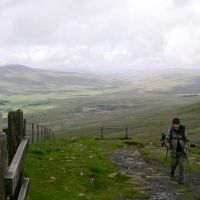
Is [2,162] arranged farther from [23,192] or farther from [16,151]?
[23,192]

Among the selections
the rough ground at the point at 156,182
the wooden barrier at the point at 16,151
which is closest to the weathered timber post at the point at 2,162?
the wooden barrier at the point at 16,151

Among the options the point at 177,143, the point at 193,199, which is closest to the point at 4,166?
the point at 193,199

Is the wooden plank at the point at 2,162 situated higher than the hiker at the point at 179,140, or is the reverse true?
the wooden plank at the point at 2,162

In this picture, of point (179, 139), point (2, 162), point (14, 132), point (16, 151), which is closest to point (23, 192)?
point (16, 151)

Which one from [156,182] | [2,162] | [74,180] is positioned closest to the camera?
[2,162]

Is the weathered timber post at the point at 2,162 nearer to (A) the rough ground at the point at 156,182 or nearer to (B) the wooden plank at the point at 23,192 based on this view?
(B) the wooden plank at the point at 23,192

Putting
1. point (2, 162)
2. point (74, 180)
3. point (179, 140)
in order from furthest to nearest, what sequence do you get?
point (179, 140) < point (74, 180) < point (2, 162)

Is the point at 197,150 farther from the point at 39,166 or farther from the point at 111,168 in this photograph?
the point at 39,166

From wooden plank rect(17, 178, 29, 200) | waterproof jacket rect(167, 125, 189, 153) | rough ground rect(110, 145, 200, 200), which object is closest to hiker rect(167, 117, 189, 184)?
waterproof jacket rect(167, 125, 189, 153)

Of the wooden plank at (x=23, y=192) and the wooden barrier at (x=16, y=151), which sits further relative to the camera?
the wooden plank at (x=23, y=192)

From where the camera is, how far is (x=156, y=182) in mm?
20094

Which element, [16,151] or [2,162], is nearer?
[2,162]

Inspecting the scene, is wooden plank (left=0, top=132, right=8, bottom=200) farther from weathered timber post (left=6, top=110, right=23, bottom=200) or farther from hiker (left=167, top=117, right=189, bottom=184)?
hiker (left=167, top=117, right=189, bottom=184)

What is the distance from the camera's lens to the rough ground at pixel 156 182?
671 inches
